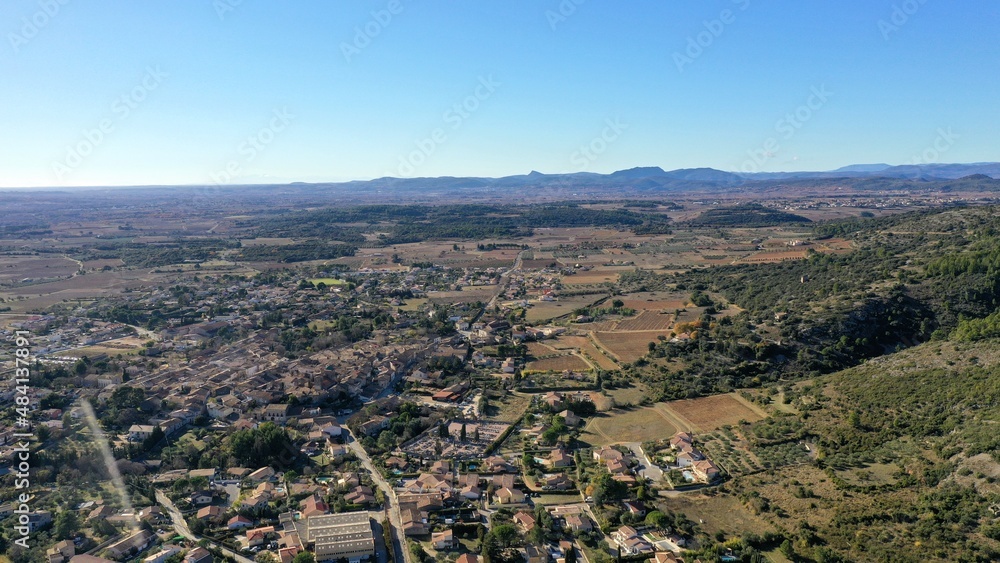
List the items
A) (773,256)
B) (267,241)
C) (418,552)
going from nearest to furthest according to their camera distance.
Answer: (418,552)
(773,256)
(267,241)

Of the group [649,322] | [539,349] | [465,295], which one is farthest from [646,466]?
[465,295]

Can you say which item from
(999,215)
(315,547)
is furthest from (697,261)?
(315,547)

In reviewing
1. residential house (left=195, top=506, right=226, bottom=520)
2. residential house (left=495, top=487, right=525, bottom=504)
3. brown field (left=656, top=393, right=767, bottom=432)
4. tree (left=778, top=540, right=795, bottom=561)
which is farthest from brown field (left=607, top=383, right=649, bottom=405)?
residential house (left=195, top=506, right=226, bottom=520)

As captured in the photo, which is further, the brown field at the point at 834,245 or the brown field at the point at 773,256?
the brown field at the point at 773,256

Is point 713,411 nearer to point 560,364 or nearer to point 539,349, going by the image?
point 560,364

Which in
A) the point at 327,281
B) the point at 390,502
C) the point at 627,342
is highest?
the point at 327,281

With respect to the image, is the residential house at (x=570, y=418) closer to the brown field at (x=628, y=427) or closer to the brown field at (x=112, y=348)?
the brown field at (x=628, y=427)

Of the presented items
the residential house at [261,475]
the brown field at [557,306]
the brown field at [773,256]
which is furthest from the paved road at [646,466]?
A: the brown field at [773,256]

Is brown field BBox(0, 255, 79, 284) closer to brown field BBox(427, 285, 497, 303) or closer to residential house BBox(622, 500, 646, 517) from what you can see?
brown field BBox(427, 285, 497, 303)
